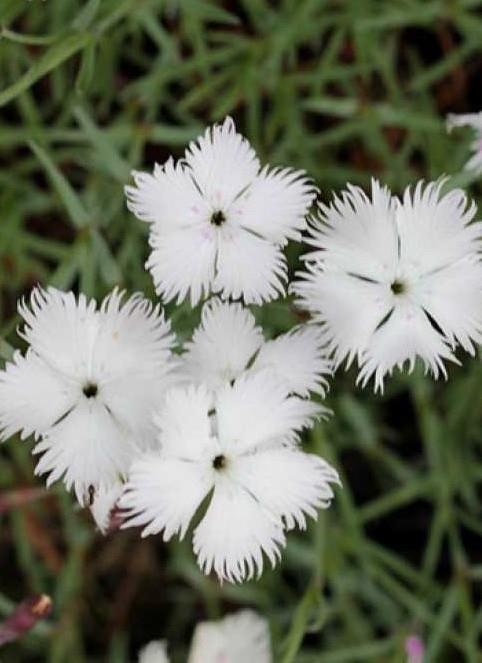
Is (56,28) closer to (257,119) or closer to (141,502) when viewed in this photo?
(257,119)

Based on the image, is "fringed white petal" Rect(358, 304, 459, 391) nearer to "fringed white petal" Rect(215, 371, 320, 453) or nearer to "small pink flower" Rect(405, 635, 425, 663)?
"fringed white petal" Rect(215, 371, 320, 453)

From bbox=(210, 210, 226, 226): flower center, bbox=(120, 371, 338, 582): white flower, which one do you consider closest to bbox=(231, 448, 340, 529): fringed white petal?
bbox=(120, 371, 338, 582): white flower

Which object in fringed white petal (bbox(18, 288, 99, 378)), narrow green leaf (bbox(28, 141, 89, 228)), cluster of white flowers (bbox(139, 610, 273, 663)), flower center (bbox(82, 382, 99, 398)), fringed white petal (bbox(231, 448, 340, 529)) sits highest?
narrow green leaf (bbox(28, 141, 89, 228))

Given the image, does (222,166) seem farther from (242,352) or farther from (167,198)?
(242,352)

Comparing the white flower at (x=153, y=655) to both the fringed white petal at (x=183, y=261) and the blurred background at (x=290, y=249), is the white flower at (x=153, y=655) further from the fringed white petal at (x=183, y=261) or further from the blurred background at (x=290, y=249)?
the fringed white petal at (x=183, y=261)

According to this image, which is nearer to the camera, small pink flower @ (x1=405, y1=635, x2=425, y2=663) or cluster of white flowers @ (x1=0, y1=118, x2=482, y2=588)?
cluster of white flowers @ (x1=0, y1=118, x2=482, y2=588)

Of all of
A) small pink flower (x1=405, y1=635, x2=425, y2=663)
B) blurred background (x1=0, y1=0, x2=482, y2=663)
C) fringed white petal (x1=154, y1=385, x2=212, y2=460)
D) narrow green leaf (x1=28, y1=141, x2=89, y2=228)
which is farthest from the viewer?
blurred background (x1=0, y1=0, x2=482, y2=663)

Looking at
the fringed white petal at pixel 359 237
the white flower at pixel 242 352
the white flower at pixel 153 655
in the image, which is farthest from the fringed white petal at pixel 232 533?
the white flower at pixel 153 655

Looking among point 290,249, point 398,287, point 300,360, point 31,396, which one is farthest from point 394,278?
point 290,249
